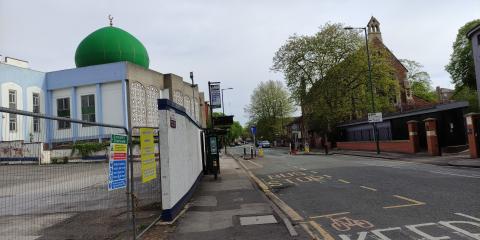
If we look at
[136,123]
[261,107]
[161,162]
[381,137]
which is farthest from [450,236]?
[261,107]

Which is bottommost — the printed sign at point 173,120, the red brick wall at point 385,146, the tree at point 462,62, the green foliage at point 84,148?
the red brick wall at point 385,146

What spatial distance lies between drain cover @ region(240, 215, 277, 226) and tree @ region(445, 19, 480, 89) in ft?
185

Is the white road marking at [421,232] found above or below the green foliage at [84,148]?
below

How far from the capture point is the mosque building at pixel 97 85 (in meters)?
48.4

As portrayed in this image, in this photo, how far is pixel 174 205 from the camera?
33.6 ft

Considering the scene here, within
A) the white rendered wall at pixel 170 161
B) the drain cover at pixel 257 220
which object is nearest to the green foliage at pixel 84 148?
the white rendered wall at pixel 170 161

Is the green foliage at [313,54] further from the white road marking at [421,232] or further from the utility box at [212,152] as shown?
the white road marking at [421,232]

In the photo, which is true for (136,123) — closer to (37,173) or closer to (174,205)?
(174,205)

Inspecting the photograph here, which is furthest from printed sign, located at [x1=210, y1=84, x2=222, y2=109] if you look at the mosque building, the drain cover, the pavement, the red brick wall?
the drain cover

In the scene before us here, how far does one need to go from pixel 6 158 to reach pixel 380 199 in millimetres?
9523

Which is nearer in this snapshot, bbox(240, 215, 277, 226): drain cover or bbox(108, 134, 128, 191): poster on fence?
bbox(108, 134, 128, 191): poster on fence

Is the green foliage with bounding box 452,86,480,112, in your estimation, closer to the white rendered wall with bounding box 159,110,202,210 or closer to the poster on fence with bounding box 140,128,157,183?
the white rendered wall with bounding box 159,110,202,210

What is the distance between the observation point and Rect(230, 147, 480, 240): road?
7.82 m

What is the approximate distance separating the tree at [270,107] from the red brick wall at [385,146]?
35931 millimetres
